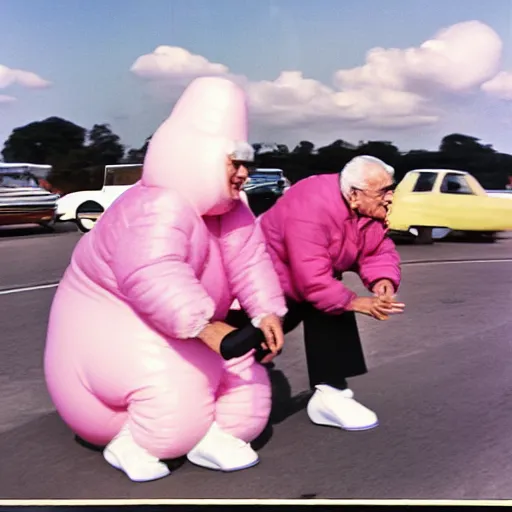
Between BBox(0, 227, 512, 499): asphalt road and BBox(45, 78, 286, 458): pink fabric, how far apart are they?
0.45 feet

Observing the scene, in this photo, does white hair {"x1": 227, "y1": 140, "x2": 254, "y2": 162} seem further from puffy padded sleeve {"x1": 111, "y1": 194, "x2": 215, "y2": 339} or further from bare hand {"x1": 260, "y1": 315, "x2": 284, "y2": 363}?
bare hand {"x1": 260, "y1": 315, "x2": 284, "y2": 363}

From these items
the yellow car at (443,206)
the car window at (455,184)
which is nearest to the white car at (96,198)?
the yellow car at (443,206)

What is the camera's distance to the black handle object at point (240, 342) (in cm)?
179

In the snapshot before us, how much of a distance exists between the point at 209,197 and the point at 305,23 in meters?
0.59

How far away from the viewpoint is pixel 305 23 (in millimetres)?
2145

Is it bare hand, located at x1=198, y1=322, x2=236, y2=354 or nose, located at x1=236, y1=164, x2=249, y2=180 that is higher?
nose, located at x1=236, y1=164, x2=249, y2=180

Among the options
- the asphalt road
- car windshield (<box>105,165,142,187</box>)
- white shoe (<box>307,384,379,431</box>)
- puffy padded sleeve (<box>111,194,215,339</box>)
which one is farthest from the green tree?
white shoe (<box>307,384,379,431</box>)

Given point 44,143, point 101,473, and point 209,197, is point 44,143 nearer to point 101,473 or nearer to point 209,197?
point 209,197

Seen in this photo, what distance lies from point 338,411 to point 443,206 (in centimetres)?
66

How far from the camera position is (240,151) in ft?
6.08

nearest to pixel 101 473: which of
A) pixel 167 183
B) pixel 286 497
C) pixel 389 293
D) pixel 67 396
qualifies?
pixel 67 396

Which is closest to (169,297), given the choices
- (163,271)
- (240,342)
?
(163,271)

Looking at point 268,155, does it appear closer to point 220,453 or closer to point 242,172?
point 242,172

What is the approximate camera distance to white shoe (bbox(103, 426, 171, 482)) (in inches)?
75.3
